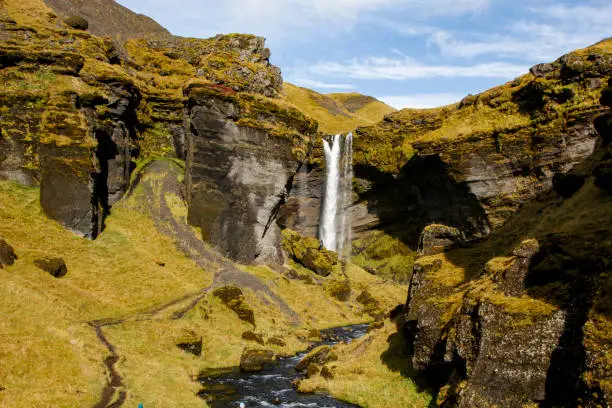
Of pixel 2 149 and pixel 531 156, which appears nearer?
pixel 2 149

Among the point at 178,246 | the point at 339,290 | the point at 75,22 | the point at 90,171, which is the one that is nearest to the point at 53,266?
the point at 90,171

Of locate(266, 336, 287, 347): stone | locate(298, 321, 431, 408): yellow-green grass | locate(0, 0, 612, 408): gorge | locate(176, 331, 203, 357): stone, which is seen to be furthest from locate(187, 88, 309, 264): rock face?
locate(298, 321, 431, 408): yellow-green grass

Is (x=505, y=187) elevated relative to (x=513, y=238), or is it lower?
elevated

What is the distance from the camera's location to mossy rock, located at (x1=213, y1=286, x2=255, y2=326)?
2126 inches

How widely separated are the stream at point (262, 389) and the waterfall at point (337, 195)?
196 feet

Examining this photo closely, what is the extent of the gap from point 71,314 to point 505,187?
68750 mm

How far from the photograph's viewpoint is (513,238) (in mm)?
30719

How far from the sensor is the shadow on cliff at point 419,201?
80.2m

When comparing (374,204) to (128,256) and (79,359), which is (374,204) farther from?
(79,359)

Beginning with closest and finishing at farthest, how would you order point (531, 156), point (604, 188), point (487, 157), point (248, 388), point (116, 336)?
point (604, 188) → point (248, 388) → point (116, 336) → point (531, 156) → point (487, 157)

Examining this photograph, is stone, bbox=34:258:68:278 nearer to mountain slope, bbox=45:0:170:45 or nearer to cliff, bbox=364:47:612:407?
cliff, bbox=364:47:612:407

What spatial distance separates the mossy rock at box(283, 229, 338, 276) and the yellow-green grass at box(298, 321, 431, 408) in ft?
139

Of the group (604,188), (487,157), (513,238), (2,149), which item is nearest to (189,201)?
(2,149)

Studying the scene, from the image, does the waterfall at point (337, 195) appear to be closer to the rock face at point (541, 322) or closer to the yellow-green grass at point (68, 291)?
the yellow-green grass at point (68, 291)
